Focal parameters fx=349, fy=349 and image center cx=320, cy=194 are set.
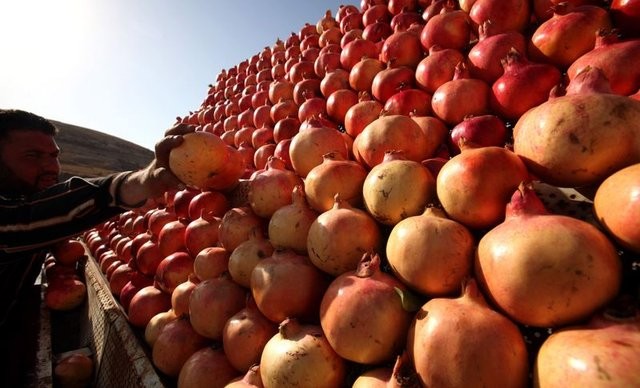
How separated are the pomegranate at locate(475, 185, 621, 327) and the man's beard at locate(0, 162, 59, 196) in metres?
2.90

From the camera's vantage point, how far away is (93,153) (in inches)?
431

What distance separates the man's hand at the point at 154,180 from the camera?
215 cm

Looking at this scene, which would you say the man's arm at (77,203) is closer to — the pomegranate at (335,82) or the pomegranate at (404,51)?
the pomegranate at (335,82)

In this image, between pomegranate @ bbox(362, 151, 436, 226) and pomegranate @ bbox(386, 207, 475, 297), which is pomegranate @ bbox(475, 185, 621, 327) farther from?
pomegranate @ bbox(362, 151, 436, 226)

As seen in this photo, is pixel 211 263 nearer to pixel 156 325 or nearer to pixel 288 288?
pixel 156 325

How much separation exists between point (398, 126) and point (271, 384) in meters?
Answer: 1.20

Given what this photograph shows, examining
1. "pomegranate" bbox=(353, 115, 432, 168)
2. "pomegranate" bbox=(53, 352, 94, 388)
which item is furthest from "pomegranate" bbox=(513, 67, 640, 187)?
"pomegranate" bbox=(53, 352, 94, 388)

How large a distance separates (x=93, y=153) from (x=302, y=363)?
1215 centimetres

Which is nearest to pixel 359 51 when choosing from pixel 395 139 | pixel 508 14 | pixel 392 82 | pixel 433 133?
pixel 392 82

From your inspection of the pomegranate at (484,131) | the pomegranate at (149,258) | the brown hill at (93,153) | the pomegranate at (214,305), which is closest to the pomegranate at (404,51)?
the pomegranate at (484,131)

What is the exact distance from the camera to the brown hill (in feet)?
31.8

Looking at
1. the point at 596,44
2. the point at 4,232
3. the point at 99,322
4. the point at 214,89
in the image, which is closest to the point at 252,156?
the point at 4,232

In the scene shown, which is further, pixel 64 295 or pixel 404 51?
pixel 64 295

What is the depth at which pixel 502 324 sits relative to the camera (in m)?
0.95
